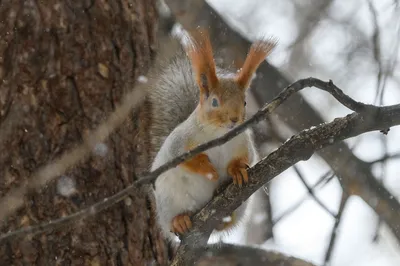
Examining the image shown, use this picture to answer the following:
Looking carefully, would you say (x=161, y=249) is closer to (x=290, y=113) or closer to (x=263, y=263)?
(x=263, y=263)

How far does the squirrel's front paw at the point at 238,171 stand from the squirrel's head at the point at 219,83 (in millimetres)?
94

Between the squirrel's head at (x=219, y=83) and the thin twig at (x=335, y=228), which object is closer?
the squirrel's head at (x=219, y=83)

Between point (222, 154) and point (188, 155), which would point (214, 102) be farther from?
point (188, 155)

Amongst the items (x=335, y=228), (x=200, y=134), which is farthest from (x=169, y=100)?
(x=335, y=228)

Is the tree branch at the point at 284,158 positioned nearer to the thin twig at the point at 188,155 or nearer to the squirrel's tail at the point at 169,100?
the thin twig at the point at 188,155

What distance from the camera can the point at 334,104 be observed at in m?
2.89

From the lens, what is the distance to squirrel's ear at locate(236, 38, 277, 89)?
132cm

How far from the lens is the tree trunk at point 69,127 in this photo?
1486 millimetres

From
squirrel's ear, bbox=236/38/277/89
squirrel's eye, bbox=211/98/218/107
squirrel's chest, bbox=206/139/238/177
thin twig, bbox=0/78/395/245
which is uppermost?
squirrel's ear, bbox=236/38/277/89

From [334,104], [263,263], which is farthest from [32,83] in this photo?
[334,104]

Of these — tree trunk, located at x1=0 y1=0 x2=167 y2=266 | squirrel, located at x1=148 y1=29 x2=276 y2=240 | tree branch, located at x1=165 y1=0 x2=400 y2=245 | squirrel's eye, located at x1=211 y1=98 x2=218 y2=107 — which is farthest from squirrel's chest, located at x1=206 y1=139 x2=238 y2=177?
tree branch, located at x1=165 y1=0 x2=400 y2=245

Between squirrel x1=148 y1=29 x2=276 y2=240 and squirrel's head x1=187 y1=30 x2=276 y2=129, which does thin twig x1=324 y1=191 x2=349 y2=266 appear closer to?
squirrel x1=148 y1=29 x2=276 y2=240

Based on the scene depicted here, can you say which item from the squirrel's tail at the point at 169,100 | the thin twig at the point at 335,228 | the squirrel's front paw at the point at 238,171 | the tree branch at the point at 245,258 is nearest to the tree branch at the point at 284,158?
the squirrel's front paw at the point at 238,171

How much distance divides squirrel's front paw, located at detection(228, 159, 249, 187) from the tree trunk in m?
0.28
